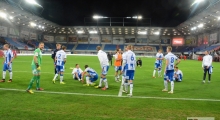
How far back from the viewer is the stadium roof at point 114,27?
151 feet

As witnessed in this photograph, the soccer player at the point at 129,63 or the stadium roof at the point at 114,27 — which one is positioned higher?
the stadium roof at the point at 114,27

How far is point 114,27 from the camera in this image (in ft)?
246

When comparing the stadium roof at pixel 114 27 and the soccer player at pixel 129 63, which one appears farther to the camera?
the stadium roof at pixel 114 27

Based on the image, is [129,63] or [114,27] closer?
[129,63]

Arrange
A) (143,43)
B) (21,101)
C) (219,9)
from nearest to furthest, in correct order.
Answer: (21,101)
(219,9)
(143,43)

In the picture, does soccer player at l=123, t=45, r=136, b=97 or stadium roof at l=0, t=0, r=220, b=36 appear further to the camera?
stadium roof at l=0, t=0, r=220, b=36

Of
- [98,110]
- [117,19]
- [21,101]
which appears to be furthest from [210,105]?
[117,19]

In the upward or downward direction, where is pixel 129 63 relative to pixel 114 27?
downward

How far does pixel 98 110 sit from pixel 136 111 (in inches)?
50.3

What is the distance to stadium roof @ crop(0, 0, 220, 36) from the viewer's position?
46031 mm

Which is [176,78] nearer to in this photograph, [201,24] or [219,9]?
[219,9]

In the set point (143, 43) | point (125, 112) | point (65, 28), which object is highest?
point (65, 28)

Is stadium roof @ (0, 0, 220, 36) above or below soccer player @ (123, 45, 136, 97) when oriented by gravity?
above

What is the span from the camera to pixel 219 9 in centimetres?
4188
